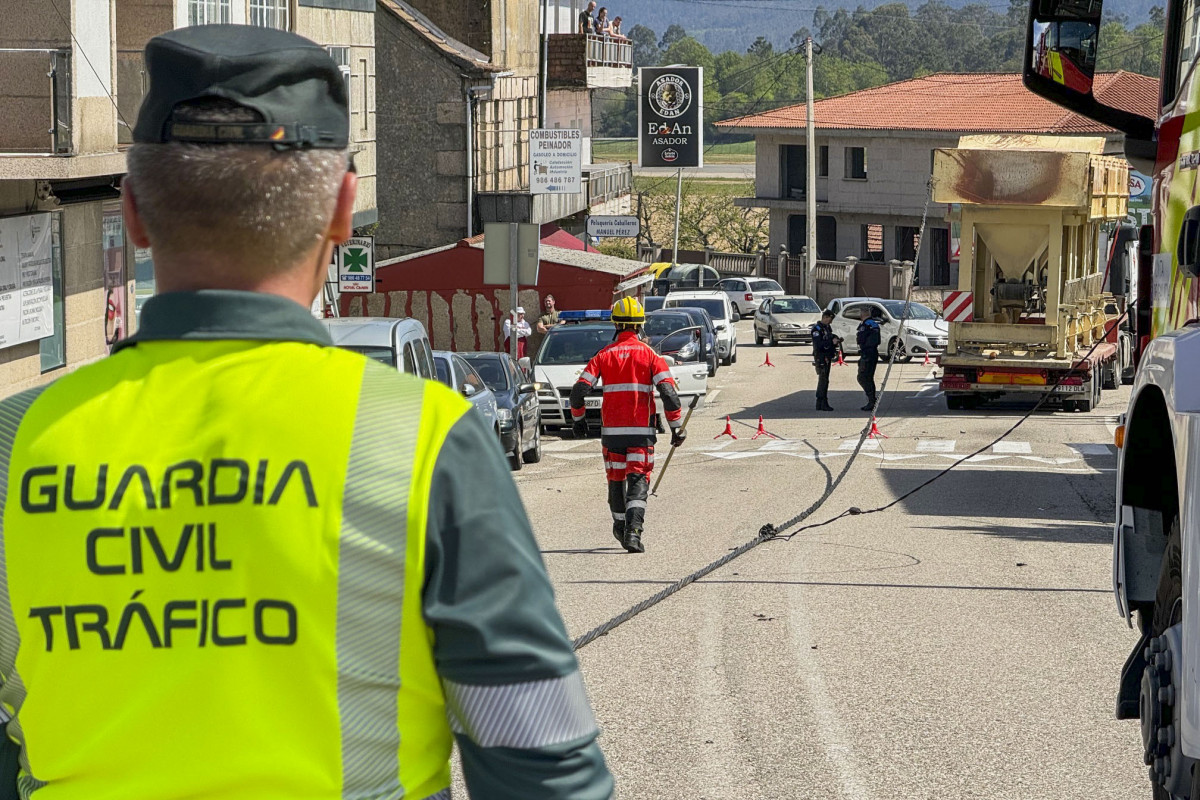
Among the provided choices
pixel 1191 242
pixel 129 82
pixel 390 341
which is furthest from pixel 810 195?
pixel 1191 242

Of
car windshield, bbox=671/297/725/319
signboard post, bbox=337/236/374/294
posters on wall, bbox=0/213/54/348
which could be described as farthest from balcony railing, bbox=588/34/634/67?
posters on wall, bbox=0/213/54/348

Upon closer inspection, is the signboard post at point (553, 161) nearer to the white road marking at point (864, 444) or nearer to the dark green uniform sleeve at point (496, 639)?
the white road marking at point (864, 444)

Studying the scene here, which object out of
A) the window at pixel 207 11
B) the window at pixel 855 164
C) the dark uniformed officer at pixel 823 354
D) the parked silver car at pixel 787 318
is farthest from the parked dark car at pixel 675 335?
the window at pixel 855 164

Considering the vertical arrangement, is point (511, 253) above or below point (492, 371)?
above

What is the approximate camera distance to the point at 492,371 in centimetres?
2277

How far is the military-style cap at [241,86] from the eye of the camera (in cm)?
221

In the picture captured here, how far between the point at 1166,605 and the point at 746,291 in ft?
179

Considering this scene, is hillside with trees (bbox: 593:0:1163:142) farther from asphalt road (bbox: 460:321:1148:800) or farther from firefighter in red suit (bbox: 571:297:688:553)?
firefighter in red suit (bbox: 571:297:688:553)

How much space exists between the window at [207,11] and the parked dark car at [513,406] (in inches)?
227

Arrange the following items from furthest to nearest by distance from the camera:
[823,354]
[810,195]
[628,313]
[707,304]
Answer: [810,195]
[707,304]
[823,354]
[628,313]

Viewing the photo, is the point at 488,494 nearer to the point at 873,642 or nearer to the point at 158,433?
the point at 158,433

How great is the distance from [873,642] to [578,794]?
663cm

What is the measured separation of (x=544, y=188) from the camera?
43406mm

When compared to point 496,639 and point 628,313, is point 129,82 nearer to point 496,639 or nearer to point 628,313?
point 628,313
